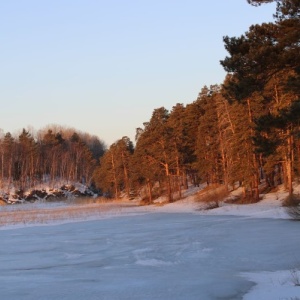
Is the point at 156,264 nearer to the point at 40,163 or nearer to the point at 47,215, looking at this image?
the point at 47,215

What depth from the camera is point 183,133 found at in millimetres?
66438

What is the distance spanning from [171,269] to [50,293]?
445 centimetres

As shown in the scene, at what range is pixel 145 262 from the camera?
596 inches

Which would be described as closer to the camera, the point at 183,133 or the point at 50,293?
the point at 50,293

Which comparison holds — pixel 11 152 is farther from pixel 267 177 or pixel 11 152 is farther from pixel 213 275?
pixel 213 275

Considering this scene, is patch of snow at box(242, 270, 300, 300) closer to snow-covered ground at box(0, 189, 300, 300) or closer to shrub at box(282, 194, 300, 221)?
snow-covered ground at box(0, 189, 300, 300)

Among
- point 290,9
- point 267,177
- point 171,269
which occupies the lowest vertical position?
point 171,269

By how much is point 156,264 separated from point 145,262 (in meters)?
0.59

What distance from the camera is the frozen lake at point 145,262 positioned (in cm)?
1047

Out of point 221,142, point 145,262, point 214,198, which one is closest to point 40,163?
point 221,142

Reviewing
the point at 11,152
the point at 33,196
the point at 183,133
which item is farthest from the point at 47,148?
the point at 183,133

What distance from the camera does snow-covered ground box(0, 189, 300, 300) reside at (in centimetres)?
1027

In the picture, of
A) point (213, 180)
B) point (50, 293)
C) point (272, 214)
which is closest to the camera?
point (50, 293)

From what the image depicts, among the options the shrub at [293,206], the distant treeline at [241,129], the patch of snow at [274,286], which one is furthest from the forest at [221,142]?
the patch of snow at [274,286]
